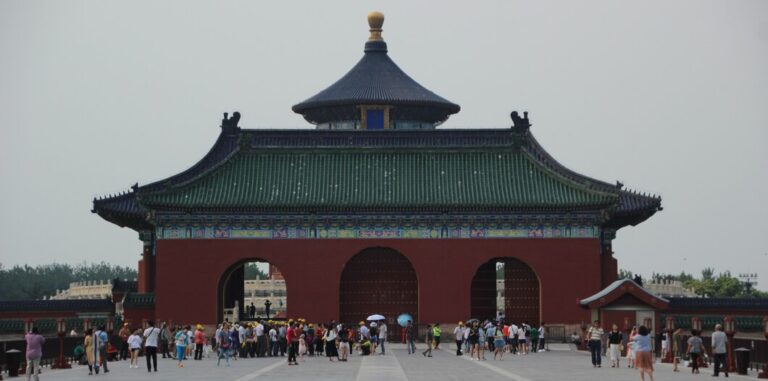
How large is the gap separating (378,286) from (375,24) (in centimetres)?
2208

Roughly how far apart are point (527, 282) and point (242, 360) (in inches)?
747

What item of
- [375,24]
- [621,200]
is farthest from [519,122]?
[375,24]

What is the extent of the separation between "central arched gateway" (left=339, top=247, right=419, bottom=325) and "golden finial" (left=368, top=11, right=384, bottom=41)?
20.9 m


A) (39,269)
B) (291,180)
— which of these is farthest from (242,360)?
(39,269)

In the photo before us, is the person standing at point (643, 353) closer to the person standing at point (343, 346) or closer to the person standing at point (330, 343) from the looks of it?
the person standing at point (343, 346)

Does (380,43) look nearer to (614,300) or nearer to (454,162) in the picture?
(454,162)

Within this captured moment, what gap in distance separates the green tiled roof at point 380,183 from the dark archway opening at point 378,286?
2.62 metres

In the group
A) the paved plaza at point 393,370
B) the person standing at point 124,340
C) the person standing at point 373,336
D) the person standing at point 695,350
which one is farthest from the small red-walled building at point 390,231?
the person standing at point 695,350

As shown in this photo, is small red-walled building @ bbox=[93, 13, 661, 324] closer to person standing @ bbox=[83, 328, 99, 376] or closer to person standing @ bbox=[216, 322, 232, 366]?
person standing @ bbox=[216, 322, 232, 366]

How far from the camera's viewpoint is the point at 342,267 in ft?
211

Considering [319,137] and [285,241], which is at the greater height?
[319,137]

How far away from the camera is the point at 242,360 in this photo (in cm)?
5019

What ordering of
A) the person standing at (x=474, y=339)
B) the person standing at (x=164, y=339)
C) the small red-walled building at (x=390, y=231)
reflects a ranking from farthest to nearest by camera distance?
1. the small red-walled building at (x=390, y=231)
2. the person standing at (x=164, y=339)
3. the person standing at (x=474, y=339)

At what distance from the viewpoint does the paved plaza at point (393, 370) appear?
125 feet
